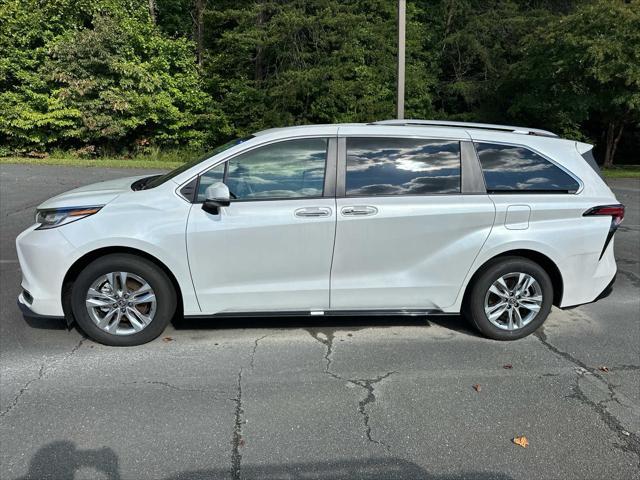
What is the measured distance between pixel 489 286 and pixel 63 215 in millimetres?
3472

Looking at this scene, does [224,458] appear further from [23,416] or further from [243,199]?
[243,199]

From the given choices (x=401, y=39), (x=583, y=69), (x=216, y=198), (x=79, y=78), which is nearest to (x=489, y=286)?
(x=216, y=198)

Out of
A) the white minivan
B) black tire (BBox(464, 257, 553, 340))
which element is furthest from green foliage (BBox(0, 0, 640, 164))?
black tire (BBox(464, 257, 553, 340))

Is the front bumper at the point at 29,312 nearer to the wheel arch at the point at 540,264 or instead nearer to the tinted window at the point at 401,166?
the tinted window at the point at 401,166

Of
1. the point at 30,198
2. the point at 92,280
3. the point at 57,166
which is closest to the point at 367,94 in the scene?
the point at 57,166

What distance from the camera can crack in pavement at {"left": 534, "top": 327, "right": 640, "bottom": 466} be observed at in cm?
309

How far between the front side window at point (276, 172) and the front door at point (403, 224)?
20 centimetres

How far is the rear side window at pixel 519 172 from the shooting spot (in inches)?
172

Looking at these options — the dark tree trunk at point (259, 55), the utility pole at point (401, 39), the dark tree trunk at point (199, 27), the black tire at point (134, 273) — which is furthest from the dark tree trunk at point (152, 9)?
the black tire at point (134, 273)

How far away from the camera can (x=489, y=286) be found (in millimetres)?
4379

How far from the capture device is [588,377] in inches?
153

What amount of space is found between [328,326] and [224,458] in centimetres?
196

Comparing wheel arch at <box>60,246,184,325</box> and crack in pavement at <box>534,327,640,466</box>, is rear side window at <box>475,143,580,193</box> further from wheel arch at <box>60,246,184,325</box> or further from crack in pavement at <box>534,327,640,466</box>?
wheel arch at <box>60,246,184,325</box>

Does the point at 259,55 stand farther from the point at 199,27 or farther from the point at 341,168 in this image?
the point at 341,168
